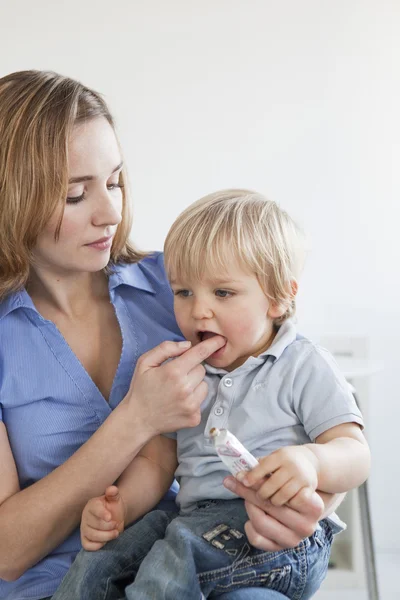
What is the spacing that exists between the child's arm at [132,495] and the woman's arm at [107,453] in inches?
1.7

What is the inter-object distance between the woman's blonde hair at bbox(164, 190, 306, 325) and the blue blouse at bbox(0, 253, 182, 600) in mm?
269

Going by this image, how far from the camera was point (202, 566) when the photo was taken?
Answer: 4.00 feet

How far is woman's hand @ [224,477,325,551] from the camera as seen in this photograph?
1.10 metres

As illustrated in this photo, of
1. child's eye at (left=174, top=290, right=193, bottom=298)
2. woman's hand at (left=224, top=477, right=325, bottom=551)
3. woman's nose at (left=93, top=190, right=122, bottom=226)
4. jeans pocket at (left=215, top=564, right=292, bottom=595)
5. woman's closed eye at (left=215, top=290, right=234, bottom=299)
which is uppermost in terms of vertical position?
woman's nose at (left=93, top=190, right=122, bottom=226)

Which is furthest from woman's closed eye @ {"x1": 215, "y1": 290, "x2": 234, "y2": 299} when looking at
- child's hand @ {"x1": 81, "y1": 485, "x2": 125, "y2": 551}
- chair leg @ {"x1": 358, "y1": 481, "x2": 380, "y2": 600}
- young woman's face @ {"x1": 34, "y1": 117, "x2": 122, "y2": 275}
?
chair leg @ {"x1": 358, "y1": 481, "x2": 380, "y2": 600}

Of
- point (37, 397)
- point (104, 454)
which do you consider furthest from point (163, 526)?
point (37, 397)

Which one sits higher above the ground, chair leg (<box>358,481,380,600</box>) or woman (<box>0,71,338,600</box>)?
woman (<box>0,71,338,600</box>)

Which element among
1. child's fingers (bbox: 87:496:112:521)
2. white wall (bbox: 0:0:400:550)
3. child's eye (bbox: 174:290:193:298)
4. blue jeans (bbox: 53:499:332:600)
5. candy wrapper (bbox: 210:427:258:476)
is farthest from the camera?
white wall (bbox: 0:0:400:550)

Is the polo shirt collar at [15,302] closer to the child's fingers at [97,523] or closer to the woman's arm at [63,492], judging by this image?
the woman's arm at [63,492]

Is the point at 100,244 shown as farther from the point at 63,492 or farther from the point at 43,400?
the point at 63,492

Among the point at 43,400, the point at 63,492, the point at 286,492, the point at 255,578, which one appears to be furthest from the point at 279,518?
the point at 43,400

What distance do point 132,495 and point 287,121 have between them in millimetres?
2428

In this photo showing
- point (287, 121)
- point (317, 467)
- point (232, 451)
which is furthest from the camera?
point (287, 121)

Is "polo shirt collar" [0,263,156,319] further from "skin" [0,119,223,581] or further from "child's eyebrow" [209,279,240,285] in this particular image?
"child's eyebrow" [209,279,240,285]
